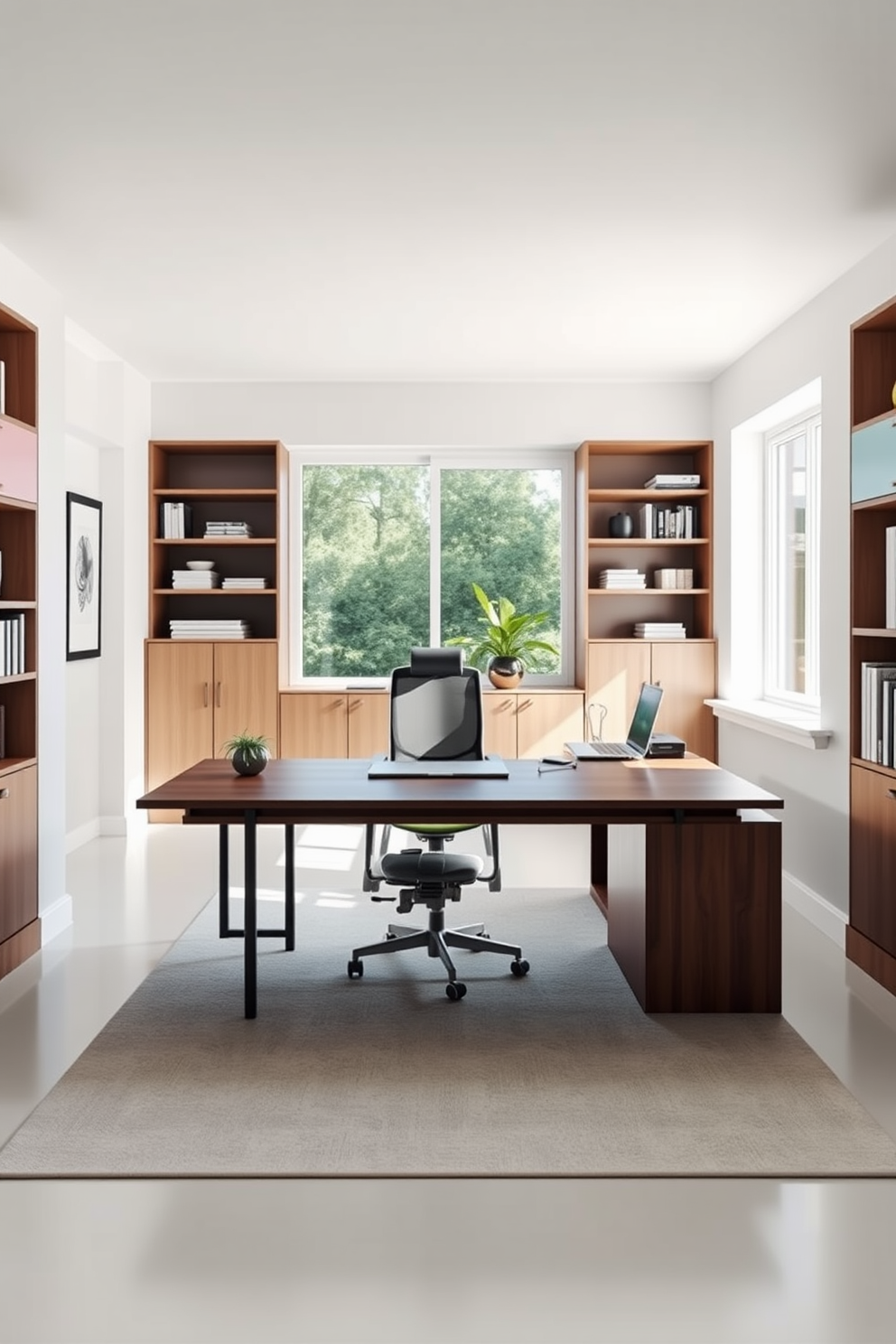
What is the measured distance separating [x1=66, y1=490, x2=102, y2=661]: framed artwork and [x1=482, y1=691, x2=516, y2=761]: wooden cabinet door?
8.23 feet

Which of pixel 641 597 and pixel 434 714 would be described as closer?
pixel 434 714

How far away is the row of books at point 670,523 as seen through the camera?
720 centimetres

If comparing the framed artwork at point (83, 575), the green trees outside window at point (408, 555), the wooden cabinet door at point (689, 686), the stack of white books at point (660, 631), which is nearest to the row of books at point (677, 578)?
the stack of white books at point (660, 631)

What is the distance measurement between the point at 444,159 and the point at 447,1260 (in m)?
3.22

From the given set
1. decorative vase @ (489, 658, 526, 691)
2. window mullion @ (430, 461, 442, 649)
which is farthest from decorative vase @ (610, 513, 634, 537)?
window mullion @ (430, 461, 442, 649)

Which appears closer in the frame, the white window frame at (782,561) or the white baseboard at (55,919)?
the white baseboard at (55,919)

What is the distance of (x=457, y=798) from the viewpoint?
3520mm

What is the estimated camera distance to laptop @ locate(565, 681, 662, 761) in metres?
4.46

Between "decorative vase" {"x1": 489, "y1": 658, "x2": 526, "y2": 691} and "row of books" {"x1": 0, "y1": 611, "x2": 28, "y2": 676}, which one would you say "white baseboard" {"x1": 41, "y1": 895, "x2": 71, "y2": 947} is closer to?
"row of books" {"x1": 0, "y1": 611, "x2": 28, "y2": 676}

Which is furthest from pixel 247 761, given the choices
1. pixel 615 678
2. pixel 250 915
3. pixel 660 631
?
pixel 660 631

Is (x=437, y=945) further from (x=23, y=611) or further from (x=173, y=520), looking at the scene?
(x=173, y=520)

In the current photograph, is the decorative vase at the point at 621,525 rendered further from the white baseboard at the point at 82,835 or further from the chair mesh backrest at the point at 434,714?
the white baseboard at the point at 82,835

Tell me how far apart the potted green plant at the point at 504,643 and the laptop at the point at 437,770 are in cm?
294

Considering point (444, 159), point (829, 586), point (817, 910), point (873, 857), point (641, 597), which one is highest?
point (444, 159)
